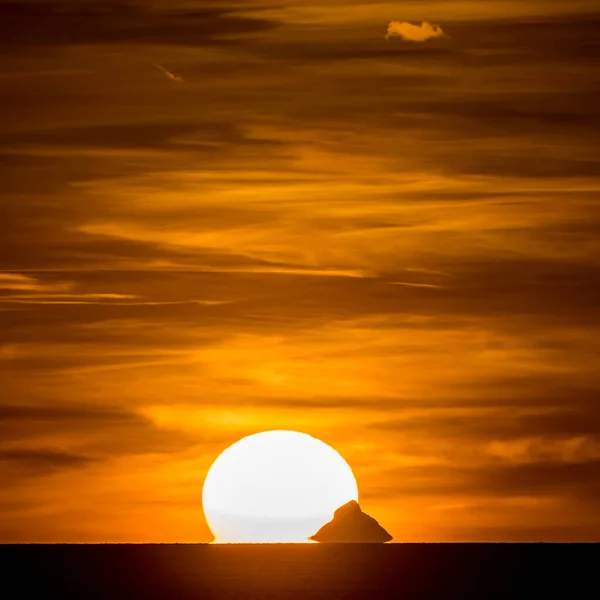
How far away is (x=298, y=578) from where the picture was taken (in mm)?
156250

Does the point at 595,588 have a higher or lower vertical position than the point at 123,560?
lower

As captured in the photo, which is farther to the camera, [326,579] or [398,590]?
[326,579]

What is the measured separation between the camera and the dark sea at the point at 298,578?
5340 inches

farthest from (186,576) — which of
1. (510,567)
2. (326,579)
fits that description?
(510,567)

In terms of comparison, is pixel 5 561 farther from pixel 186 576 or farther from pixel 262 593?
pixel 262 593

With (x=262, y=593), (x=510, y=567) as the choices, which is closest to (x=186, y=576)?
(x=262, y=593)

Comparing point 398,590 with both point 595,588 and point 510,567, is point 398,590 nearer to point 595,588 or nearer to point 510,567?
point 595,588

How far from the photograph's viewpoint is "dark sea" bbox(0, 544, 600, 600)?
136 m

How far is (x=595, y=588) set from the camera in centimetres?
13762

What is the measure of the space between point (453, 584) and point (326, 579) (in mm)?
15688

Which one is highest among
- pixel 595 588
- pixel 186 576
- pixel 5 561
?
pixel 5 561

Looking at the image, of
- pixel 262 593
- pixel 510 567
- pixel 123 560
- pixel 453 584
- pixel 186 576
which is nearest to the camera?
pixel 262 593

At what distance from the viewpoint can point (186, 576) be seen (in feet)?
531

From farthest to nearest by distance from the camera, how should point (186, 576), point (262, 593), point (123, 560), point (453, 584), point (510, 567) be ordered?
point (123, 560), point (510, 567), point (186, 576), point (453, 584), point (262, 593)
